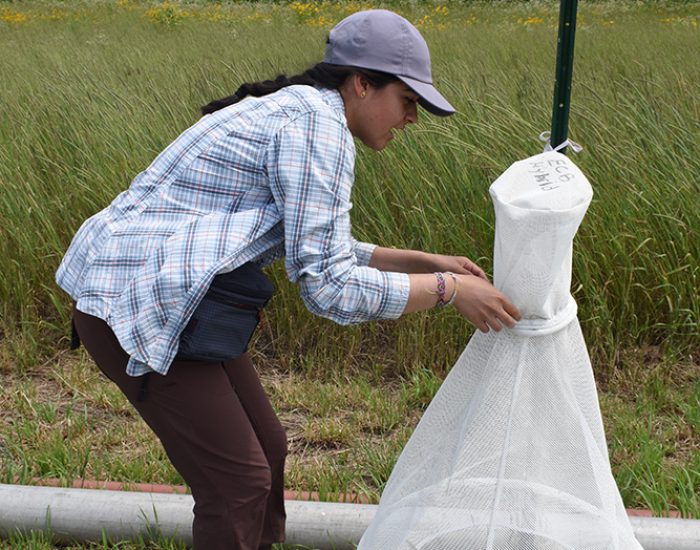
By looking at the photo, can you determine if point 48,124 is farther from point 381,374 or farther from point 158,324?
point 158,324

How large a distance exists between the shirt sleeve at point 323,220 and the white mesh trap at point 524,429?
0.30m

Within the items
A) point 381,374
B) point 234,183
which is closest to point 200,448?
point 234,183

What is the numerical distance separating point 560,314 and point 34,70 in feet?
16.7

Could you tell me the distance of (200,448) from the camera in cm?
186

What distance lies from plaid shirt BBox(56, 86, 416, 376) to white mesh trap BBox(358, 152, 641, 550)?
0.96 ft

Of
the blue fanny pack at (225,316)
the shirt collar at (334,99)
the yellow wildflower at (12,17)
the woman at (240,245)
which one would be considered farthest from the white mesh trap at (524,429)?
the yellow wildflower at (12,17)

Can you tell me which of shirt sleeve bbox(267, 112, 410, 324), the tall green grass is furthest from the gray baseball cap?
the tall green grass

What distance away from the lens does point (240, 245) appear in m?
1.72

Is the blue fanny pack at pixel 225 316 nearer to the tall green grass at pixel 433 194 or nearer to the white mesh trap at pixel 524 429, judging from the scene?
the white mesh trap at pixel 524 429

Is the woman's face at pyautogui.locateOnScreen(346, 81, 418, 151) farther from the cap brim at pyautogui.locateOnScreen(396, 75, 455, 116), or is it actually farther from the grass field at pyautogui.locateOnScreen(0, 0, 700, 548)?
the grass field at pyautogui.locateOnScreen(0, 0, 700, 548)

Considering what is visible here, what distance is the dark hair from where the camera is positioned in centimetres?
178

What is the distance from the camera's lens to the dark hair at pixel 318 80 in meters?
1.78

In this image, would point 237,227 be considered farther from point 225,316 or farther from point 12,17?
point 12,17

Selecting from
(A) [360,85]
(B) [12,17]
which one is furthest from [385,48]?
(B) [12,17]
